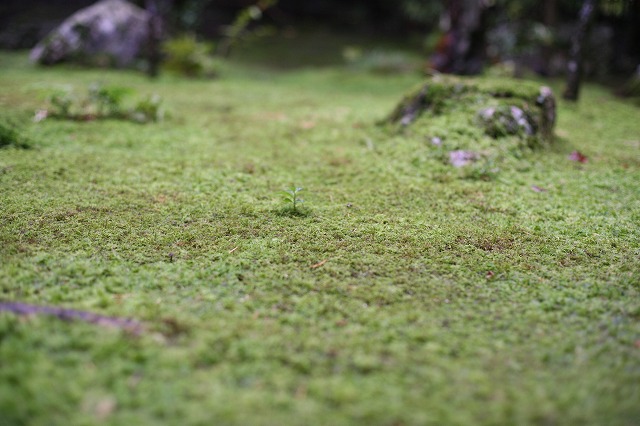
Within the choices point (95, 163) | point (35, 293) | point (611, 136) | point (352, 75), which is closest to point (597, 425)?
point (35, 293)

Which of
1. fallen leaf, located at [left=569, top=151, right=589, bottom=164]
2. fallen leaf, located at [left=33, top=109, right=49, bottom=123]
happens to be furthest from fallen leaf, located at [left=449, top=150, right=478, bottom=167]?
fallen leaf, located at [left=33, top=109, right=49, bottom=123]

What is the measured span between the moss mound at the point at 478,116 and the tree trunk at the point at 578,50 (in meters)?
2.03

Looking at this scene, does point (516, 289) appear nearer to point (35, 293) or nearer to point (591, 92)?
point (35, 293)

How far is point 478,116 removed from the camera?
4641 mm

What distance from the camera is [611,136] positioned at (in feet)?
17.6

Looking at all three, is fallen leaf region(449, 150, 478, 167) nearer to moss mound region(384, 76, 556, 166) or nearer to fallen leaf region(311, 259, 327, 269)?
moss mound region(384, 76, 556, 166)

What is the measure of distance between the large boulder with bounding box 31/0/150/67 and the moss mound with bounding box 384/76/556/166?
583 centimetres

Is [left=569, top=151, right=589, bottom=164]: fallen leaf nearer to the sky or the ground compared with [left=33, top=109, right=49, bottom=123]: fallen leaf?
nearer to the sky

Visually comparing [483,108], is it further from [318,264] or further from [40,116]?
[40,116]

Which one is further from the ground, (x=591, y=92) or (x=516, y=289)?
(x=591, y=92)

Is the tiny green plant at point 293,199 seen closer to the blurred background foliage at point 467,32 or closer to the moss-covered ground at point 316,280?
the moss-covered ground at point 316,280

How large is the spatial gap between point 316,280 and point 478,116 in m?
2.93

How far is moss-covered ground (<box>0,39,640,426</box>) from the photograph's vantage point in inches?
74.6

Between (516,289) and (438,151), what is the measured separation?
2.05 m
